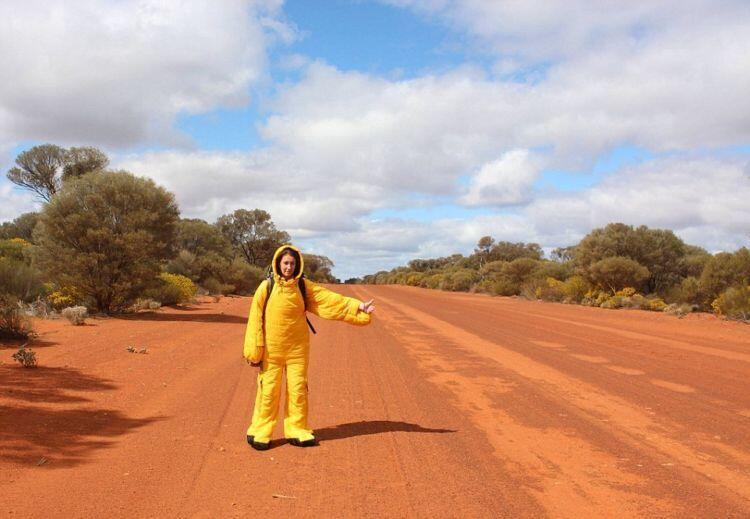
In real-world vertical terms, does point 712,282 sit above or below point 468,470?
above

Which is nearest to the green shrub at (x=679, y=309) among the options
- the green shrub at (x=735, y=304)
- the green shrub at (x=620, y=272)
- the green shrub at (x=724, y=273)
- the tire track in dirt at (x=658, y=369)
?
the green shrub at (x=724, y=273)

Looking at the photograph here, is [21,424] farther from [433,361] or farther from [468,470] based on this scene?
[433,361]

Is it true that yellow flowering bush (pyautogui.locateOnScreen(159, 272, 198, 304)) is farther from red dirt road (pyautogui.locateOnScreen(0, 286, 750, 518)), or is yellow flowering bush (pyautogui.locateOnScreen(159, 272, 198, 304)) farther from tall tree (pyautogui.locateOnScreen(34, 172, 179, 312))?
red dirt road (pyautogui.locateOnScreen(0, 286, 750, 518))

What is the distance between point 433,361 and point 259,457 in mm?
6679

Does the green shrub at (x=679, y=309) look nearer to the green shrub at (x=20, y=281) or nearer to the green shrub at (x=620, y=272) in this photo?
the green shrub at (x=620, y=272)

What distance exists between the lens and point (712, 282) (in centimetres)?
2705

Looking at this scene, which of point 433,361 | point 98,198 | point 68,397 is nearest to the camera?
point 68,397

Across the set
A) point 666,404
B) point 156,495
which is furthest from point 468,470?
point 666,404

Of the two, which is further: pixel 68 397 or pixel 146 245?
pixel 146 245

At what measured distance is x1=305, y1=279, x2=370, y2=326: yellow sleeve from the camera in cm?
634

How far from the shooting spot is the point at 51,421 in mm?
6793

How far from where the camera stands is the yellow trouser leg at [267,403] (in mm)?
6020

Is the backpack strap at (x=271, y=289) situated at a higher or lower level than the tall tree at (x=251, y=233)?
lower

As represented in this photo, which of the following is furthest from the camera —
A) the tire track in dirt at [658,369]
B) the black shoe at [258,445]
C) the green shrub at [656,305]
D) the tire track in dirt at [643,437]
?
the green shrub at [656,305]
